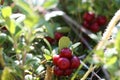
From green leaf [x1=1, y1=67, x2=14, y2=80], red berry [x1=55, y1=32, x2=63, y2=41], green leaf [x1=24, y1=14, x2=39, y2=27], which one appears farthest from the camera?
red berry [x1=55, y1=32, x2=63, y2=41]

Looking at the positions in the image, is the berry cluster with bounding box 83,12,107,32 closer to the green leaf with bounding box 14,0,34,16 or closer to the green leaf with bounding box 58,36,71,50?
the green leaf with bounding box 58,36,71,50

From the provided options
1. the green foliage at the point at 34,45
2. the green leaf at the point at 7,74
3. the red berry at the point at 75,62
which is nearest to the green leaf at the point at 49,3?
the green foliage at the point at 34,45

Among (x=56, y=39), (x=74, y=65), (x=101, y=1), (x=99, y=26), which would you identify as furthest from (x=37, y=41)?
(x=101, y=1)

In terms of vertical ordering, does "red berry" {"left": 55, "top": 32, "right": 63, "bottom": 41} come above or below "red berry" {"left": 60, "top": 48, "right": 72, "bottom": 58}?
below

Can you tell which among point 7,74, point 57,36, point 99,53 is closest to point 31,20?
point 99,53

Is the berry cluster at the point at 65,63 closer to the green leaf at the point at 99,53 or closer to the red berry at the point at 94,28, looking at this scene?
the green leaf at the point at 99,53

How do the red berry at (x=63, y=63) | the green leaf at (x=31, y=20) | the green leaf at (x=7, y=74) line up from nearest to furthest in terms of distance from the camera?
the green leaf at (x=31, y=20) → the green leaf at (x=7, y=74) → the red berry at (x=63, y=63)

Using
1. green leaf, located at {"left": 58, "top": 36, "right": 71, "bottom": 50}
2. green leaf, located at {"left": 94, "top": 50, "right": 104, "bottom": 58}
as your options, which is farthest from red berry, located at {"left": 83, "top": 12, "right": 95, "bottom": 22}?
green leaf, located at {"left": 94, "top": 50, "right": 104, "bottom": 58}
